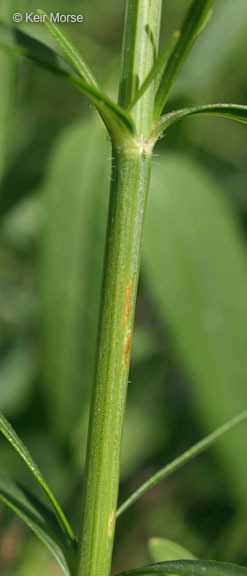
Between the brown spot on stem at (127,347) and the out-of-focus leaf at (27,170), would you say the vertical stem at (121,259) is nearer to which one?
the brown spot on stem at (127,347)

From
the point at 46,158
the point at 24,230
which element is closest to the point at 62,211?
the point at 46,158

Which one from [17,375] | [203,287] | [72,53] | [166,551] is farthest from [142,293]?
[72,53]

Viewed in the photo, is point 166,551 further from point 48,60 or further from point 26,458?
point 48,60

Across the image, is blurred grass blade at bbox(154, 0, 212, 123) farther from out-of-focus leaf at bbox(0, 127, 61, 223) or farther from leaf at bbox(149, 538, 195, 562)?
out-of-focus leaf at bbox(0, 127, 61, 223)

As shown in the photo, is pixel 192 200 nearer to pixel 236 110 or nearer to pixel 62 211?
pixel 62 211

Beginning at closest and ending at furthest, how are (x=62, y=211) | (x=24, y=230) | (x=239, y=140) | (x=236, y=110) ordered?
(x=236, y=110) → (x=62, y=211) → (x=24, y=230) → (x=239, y=140)

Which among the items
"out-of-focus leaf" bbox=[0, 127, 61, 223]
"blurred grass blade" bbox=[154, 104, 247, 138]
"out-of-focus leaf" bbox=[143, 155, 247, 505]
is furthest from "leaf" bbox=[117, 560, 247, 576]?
"out-of-focus leaf" bbox=[0, 127, 61, 223]
